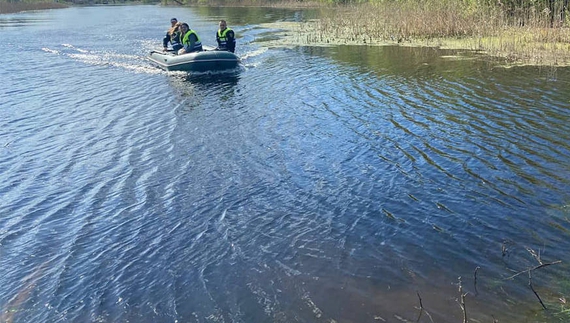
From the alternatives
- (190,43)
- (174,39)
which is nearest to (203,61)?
(190,43)

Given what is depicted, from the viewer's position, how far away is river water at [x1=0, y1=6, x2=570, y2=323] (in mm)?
4684

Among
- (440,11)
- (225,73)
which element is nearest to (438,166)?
(225,73)

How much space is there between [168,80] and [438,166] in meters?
10.1

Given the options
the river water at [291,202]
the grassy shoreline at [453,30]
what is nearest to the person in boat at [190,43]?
the river water at [291,202]

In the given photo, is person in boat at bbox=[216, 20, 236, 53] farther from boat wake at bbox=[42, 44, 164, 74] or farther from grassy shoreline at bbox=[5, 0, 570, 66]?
grassy shoreline at bbox=[5, 0, 570, 66]

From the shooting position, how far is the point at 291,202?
6.73 m

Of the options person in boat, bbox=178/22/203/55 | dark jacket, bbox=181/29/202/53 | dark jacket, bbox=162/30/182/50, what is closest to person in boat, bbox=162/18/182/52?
dark jacket, bbox=162/30/182/50

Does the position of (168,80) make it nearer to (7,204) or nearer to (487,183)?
(7,204)

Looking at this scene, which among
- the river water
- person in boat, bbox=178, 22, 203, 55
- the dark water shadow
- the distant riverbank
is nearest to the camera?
the river water

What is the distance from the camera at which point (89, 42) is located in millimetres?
23766

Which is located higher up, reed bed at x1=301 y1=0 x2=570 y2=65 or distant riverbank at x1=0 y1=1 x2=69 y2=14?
distant riverbank at x1=0 y1=1 x2=69 y2=14

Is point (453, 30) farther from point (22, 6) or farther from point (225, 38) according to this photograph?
point (22, 6)

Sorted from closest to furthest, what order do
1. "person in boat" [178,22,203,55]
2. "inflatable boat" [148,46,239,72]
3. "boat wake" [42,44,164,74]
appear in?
"inflatable boat" [148,46,239,72]
"person in boat" [178,22,203,55]
"boat wake" [42,44,164,74]

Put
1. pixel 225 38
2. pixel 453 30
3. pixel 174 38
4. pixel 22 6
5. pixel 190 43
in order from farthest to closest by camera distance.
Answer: pixel 22 6 < pixel 453 30 < pixel 174 38 < pixel 225 38 < pixel 190 43
